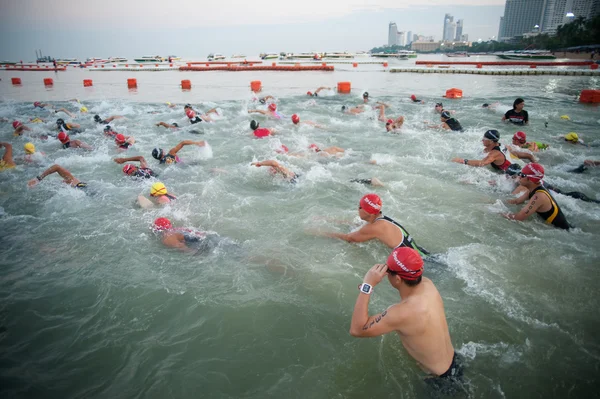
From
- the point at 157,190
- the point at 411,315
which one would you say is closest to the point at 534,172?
the point at 411,315

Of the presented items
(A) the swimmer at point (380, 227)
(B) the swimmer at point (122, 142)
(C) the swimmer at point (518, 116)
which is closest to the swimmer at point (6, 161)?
(B) the swimmer at point (122, 142)

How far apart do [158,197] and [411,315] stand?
5.93m

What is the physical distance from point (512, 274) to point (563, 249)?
4.27 ft

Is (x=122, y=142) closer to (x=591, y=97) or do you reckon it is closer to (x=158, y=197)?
(x=158, y=197)

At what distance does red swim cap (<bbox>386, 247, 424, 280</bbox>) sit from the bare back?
17cm

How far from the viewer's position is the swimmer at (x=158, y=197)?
259 inches

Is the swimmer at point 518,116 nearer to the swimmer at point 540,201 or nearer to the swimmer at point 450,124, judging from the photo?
the swimmer at point 450,124

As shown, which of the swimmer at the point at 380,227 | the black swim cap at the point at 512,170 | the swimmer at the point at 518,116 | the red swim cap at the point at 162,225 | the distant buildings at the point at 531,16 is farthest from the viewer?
the distant buildings at the point at 531,16

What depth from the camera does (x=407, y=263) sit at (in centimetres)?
247

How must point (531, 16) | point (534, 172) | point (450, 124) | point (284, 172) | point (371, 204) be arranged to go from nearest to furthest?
1. point (371, 204)
2. point (534, 172)
3. point (284, 172)
4. point (450, 124)
5. point (531, 16)

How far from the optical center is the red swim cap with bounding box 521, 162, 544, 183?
5059 mm

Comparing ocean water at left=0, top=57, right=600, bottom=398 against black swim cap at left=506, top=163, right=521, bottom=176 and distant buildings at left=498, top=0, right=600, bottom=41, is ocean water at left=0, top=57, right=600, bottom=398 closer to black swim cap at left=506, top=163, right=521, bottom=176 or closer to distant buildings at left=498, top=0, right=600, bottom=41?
black swim cap at left=506, top=163, right=521, bottom=176

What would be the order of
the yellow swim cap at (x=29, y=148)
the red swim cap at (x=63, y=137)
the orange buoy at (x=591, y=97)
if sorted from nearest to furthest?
1. the yellow swim cap at (x=29, y=148)
2. the red swim cap at (x=63, y=137)
3. the orange buoy at (x=591, y=97)

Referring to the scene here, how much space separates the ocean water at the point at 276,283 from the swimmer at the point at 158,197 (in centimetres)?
20
